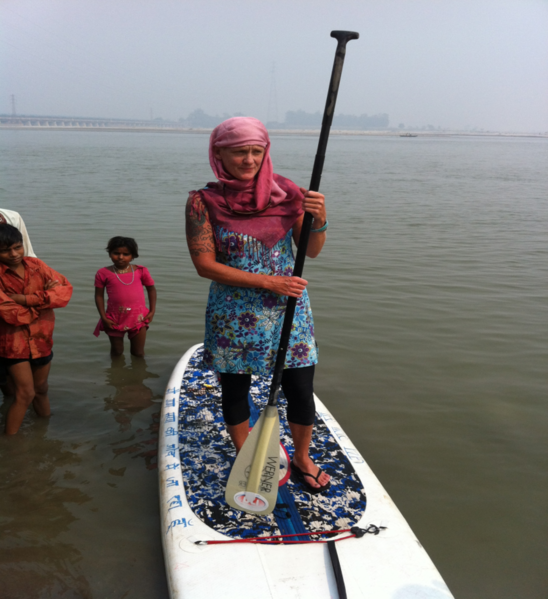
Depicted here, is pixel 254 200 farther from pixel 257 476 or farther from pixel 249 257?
pixel 257 476

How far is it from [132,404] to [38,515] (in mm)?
1426

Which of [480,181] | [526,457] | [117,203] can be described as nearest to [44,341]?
[526,457]

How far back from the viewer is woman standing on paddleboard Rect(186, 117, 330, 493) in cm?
250

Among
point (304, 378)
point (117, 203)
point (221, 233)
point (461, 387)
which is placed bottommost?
point (117, 203)

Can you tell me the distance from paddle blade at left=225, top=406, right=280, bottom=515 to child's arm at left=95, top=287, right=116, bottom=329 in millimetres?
2466

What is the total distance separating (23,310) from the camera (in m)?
3.55

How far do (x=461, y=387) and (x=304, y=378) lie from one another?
2.50 metres

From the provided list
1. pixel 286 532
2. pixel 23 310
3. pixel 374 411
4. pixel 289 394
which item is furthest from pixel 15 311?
pixel 374 411

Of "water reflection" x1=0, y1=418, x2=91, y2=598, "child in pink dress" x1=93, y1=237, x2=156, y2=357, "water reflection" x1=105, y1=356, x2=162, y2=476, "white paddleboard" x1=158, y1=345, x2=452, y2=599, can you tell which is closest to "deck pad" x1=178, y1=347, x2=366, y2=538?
"white paddleboard" x1=158, y1=345, x2=452, y2=599

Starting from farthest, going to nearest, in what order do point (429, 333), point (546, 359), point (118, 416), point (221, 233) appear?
point (429, 333), point (546, 359), point (118, 416), point (221, 233)

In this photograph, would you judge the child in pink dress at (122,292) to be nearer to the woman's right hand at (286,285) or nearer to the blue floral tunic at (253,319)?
the blue floral tunic at (253,319)

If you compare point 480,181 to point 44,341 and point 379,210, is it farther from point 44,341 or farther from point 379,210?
point 44,341

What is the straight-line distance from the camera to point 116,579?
8.98 ft

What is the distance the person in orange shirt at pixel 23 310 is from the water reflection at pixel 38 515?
27 centimetres
